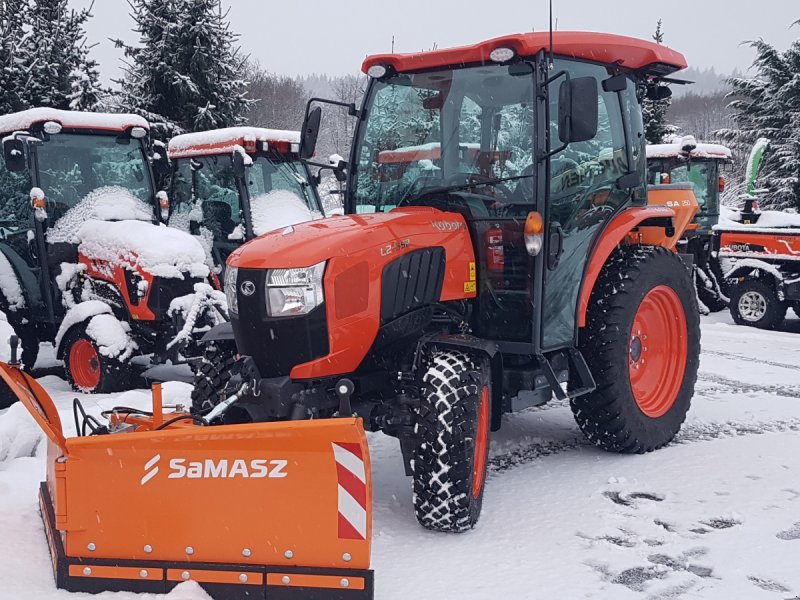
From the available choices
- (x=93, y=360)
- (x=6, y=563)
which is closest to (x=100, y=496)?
(x=6, y=563)

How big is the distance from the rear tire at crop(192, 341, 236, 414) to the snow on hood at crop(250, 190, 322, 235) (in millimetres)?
4055

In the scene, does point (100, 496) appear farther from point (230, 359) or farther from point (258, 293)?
point (230, 359)

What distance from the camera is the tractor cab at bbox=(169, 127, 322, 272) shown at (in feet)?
27.3

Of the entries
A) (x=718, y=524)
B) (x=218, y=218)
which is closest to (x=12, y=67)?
(x=218, y=218)

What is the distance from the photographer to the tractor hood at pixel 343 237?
3.53 meters

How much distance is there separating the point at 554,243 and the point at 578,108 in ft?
2.47

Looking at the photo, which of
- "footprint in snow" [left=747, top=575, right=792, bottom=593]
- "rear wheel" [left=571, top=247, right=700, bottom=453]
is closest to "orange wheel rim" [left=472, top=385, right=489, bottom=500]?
"rear wheel" [left=571, top=247, right=700, bottom=453]

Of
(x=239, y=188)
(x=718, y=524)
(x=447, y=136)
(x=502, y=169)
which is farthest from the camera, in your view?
(x=239, y=188)

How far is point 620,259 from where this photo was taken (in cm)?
477

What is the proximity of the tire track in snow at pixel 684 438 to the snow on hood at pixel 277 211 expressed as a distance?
412 cm

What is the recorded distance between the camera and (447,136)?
4203mm

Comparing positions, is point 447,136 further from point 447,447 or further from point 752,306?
point 752,306

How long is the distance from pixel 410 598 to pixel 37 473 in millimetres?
2220

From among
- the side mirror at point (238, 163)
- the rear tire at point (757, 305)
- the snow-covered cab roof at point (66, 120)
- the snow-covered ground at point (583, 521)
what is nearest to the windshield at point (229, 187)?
the side mirror at point (238, 163)
